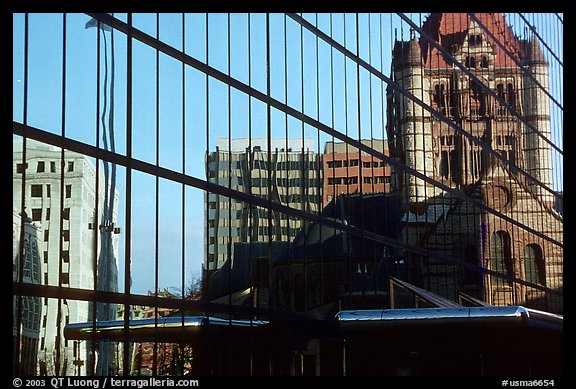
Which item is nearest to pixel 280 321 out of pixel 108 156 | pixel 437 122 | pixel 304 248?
pixel 304 248

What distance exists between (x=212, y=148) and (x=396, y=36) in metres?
11.7

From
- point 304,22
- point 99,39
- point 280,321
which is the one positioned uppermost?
point 304,22

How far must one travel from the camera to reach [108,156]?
1820 centimetres

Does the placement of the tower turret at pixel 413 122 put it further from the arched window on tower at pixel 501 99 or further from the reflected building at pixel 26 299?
the reflected building at pixel 26 299

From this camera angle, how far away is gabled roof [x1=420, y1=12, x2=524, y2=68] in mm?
33969

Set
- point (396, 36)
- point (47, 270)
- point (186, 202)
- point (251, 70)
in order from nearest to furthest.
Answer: point (47, 270)
point (186, 202)
point (251, 70)
point (396, 36)

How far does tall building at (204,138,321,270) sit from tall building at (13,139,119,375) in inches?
167

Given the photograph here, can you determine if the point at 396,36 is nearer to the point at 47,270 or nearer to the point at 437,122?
the point at 437,122

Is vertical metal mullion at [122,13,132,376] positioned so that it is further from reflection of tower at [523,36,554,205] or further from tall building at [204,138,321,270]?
reflection of tower at [523,36,554,205]

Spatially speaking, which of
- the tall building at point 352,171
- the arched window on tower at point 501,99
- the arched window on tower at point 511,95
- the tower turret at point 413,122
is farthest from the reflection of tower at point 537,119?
the tall building at point 352,171

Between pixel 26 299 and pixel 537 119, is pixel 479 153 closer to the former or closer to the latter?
pixel 537 119

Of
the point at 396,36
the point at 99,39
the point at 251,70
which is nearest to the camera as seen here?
the point at 99,39

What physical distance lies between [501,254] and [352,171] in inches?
446

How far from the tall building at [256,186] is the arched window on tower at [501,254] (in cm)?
1203
